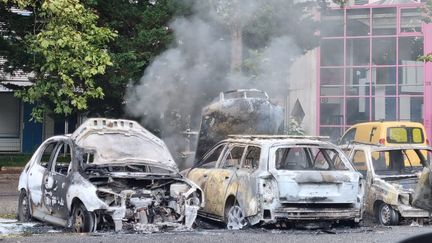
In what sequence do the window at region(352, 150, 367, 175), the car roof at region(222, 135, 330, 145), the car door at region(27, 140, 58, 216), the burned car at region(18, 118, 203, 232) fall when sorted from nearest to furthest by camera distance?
the burned car at region(18, 118, 203, 232)
the car roof at region(222, 135, 330, 145)
the car door at region(27, 140, 58, 216)
the window at region(352, 150, 367, 175)

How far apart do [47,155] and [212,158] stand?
253 cm

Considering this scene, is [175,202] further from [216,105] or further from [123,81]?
[123,81]

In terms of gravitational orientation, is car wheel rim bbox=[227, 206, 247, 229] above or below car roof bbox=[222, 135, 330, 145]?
below

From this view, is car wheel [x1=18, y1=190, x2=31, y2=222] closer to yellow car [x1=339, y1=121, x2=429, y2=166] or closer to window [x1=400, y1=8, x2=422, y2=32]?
yellow car [x1=339, y1=121, x2=429, y2=166]

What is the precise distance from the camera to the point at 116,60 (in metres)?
14.4

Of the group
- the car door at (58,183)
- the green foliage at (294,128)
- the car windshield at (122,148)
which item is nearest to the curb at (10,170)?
the car door at (58,183)

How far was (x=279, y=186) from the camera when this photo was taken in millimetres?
8344

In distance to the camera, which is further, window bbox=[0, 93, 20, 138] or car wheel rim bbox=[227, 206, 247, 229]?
window bbox=[0, 93, 20, 138]

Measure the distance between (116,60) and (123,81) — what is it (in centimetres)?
63

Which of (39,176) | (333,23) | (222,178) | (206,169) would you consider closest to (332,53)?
(333,23)

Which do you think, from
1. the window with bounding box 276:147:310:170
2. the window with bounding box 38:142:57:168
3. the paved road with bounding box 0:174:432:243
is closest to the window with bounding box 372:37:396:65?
the window with bounding box 276:147:310:170

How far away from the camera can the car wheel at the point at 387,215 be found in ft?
31.7

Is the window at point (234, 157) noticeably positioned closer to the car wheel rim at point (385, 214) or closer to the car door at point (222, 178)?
the car door at point (222, 178)

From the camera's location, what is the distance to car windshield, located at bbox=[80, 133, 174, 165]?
871cm
